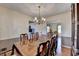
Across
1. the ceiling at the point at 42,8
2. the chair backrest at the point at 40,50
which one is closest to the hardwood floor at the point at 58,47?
the chair backrest at the point at 40,50

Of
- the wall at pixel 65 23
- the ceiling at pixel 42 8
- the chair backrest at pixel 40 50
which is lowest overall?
the chair backrest at pixel 40 50

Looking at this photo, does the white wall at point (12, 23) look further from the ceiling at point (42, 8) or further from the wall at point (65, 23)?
the wall at point (65, 23)

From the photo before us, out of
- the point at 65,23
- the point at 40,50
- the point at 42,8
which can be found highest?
the point at 42,8

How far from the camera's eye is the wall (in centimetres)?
145

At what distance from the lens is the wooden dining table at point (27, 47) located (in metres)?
1.44

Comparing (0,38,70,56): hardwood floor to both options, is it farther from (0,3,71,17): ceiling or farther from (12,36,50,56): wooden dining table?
(0,3,71,17): ceiling

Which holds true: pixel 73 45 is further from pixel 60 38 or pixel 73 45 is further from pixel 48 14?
pixel 48 14

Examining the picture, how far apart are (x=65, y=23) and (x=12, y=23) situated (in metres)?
0.75

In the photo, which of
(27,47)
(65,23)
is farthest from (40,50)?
(65,23)

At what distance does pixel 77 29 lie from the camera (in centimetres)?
145

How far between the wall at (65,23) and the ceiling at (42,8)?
0.20 ft

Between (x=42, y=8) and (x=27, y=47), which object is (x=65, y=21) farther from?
(x=27, y=47)

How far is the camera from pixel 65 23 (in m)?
1.45

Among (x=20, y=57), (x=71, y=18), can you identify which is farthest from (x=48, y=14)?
(x=20, y=57)
